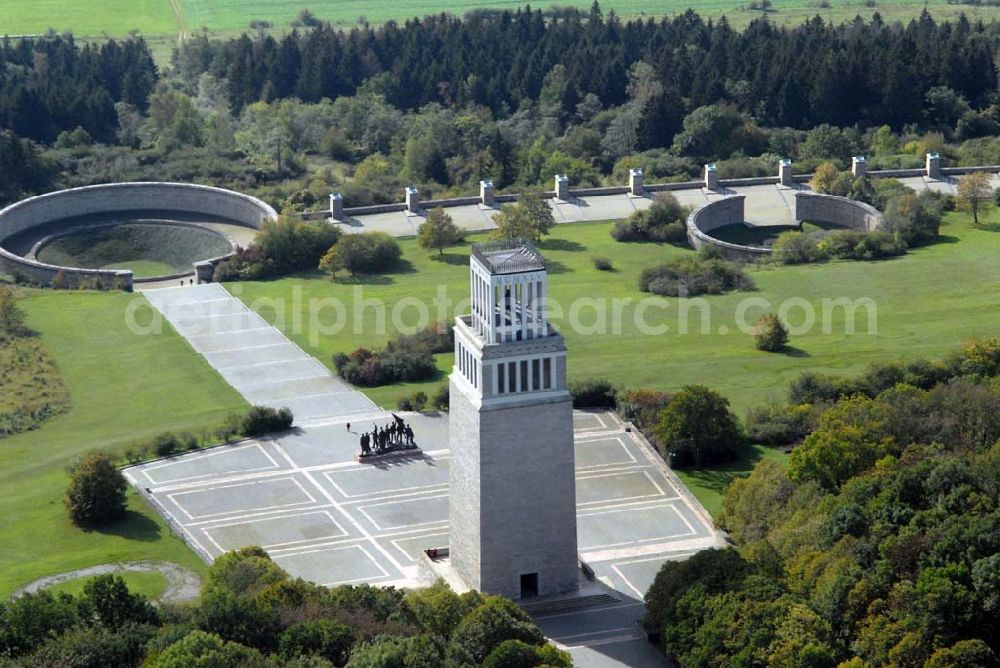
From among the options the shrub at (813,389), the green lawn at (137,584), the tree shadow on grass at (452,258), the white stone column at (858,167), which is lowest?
the green lawn at (137,584)

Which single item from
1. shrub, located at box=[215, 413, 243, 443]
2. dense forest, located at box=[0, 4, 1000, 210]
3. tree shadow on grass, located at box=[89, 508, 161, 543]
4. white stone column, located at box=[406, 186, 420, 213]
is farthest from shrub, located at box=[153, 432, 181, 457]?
dense forest, located at box=[0, 4, 1000, 210]

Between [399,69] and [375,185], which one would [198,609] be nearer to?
[375,185]

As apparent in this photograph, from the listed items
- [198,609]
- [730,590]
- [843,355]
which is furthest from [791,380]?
[198,609]

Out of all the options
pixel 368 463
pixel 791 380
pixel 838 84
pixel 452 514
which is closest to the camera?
pixel 452 514

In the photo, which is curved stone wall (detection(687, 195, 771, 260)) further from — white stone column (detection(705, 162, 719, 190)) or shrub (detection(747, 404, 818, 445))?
shrub (detection(747, 404, 818, 445))

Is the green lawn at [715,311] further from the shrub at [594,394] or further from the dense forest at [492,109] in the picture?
the dense forest at [492,109]

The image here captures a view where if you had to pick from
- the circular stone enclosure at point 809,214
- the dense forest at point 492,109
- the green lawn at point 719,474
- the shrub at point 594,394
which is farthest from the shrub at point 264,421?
the dense forest at point 492,109
